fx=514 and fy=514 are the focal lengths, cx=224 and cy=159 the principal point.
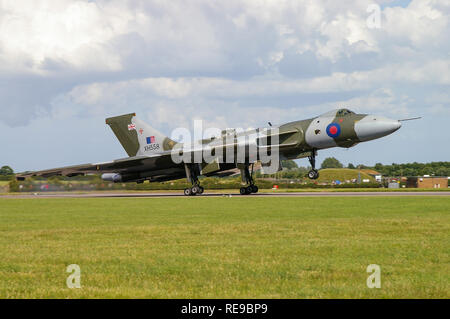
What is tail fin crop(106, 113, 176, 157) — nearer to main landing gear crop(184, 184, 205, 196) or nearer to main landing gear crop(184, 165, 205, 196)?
main landing gear crop(184, 165, 205, 196)

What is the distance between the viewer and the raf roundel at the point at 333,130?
107ft

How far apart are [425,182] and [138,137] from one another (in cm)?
6366

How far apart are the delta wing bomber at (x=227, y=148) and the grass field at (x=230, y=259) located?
1744cm

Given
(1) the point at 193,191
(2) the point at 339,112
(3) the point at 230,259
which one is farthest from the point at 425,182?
(3) the point at 230,259

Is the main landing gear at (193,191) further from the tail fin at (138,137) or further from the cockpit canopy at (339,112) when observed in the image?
the cockpit canopy at (339,112)

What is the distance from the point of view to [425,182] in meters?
89.8

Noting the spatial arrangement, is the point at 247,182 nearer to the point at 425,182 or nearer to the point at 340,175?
the point at 425,182

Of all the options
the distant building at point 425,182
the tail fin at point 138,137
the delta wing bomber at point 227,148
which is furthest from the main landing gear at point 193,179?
the distant building at point 425,182

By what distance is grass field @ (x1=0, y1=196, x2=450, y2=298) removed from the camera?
6.96m

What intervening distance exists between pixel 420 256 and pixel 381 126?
22904 millimetres

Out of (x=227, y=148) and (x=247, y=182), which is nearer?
(x=227, y=148)

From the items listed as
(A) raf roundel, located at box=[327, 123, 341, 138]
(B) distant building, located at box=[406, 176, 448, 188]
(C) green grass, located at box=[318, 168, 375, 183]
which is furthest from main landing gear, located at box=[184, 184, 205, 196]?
(C) green grass, located at box=[318, 168, 375, 183]

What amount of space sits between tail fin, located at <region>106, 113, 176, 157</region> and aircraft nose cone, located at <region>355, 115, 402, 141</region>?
16.0 meters
